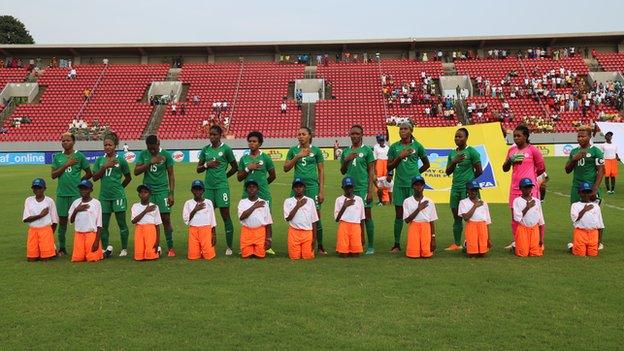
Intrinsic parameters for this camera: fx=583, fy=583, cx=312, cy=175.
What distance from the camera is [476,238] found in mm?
7957

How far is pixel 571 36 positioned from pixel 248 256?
158 feet

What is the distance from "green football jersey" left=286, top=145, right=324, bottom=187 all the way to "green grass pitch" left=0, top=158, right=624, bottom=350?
1.20m

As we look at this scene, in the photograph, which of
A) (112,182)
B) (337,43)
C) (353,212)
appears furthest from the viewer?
(337,43)

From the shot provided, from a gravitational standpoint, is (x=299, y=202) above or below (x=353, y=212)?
above

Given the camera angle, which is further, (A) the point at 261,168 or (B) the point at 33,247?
(A) the point at 261,168

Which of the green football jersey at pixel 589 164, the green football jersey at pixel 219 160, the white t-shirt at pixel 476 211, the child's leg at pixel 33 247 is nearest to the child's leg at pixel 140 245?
the green football jersey at pixel 219 160

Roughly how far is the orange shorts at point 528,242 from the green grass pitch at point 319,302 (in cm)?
18

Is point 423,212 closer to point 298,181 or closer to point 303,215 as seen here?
point 303,215

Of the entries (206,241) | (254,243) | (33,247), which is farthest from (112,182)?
(254,243)

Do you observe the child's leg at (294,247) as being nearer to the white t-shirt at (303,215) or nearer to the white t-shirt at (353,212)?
the white t-shirt at (303,215)

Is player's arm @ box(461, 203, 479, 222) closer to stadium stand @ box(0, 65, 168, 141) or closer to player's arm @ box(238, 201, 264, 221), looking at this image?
player's arm @ box(238, 201, 264, 221)

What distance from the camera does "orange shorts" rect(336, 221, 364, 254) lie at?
8211mm

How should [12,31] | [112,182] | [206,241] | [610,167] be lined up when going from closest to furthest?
[206,241] → [112,182] → [610,167] → [12,31]

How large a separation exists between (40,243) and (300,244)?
12.0 ft
